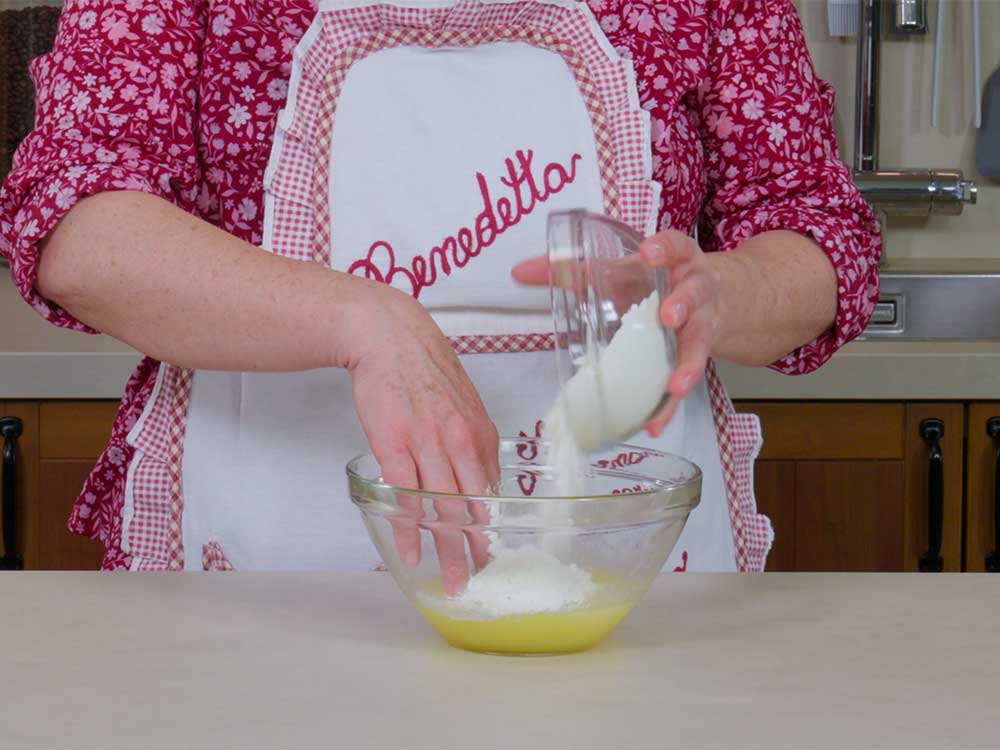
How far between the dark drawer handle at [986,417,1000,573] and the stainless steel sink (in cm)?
37

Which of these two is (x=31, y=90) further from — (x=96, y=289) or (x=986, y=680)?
(x=986, y=680)

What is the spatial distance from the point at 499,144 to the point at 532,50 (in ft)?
0.28

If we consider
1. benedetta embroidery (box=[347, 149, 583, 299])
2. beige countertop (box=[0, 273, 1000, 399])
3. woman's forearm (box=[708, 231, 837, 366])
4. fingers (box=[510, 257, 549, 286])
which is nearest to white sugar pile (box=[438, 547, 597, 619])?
fingers (box=[510, 257, 549, 286])

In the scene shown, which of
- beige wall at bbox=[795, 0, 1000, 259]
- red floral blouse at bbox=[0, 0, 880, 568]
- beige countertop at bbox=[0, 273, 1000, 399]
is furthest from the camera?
beige wall at bbox=[795, 0, 1000, 259]

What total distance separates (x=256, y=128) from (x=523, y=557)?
18.8 inches

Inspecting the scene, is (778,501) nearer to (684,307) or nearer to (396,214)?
(396,214)

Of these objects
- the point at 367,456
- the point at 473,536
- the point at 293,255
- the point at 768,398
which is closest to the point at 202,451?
the point at 293,255

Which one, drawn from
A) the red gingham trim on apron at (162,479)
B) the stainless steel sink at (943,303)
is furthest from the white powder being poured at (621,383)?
the stainless steel sink at (943,303)

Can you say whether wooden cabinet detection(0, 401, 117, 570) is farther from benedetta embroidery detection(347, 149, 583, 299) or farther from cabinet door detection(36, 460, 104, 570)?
benedetta embroidery detection(347, 149, 583, 299)

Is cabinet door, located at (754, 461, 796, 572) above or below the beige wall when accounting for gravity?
below

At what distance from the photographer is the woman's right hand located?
2.50ft

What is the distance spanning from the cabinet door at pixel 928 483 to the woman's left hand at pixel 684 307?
100 centimetres

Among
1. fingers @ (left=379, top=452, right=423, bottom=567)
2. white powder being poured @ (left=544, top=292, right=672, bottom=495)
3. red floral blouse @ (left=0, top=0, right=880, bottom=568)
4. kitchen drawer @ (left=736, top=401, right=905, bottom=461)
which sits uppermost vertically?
red floral blouse @ (left=0, top=0, right=880, bottom=568)

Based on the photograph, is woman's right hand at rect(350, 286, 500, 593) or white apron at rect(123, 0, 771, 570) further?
white apron at rect(123, 0, 771, 570)
